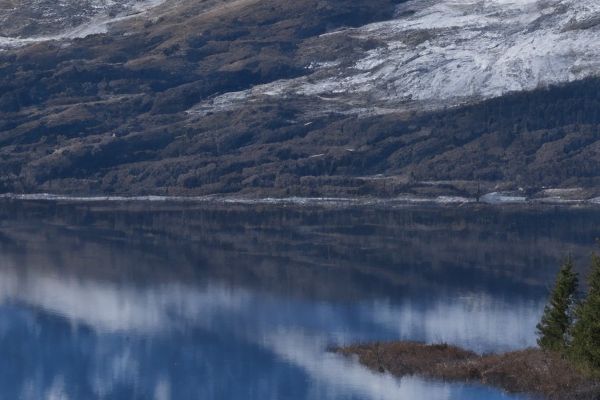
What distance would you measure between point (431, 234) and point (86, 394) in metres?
57.7

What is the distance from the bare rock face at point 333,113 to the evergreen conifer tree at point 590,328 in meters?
94.1

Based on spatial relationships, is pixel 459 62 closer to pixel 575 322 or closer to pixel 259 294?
pixel 259 294

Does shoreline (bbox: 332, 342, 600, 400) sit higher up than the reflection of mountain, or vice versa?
shoreline (bbox: 332, 342, 600, 400)

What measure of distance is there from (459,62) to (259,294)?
4013 inches

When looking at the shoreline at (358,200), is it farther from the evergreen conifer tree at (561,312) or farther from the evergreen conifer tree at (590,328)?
the evergreen conifer tree at (590,328)

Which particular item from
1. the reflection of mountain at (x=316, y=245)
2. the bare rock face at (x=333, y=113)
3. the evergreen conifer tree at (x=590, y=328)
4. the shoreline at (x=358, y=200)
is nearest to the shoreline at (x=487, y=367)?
the evergreen conifer tree at (x=590, y=328)

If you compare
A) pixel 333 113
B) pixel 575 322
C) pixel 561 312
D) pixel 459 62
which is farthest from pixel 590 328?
pixel 459 62

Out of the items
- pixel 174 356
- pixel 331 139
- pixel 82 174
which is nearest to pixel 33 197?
pixel 82 174

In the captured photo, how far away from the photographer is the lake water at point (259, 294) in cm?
5778

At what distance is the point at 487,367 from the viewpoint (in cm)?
5325

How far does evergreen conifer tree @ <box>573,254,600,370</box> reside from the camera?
154ft

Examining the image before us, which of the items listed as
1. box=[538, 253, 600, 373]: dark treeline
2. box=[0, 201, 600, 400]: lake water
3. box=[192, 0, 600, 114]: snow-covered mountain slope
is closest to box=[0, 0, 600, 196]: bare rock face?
box=[192, 0, 600, 114]: snow-covered mountain slope

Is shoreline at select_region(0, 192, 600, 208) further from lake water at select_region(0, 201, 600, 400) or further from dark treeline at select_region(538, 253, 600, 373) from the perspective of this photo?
dark treeline at select_region(538, 253, 600, 373)

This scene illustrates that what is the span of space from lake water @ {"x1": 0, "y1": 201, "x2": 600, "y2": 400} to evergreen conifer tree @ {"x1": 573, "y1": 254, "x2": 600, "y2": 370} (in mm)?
3946
